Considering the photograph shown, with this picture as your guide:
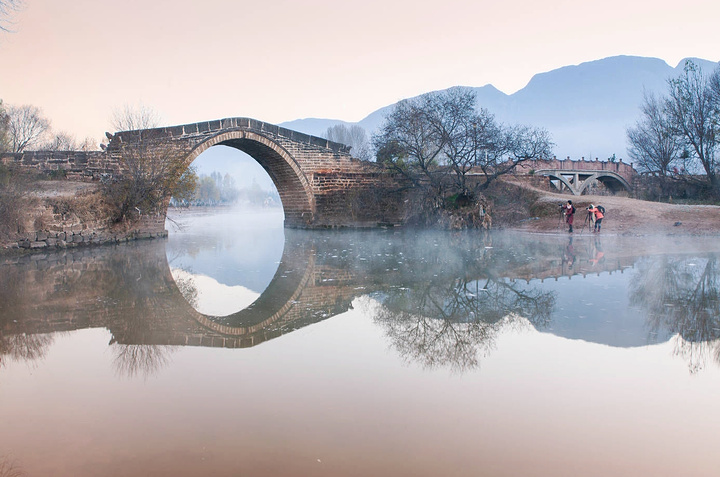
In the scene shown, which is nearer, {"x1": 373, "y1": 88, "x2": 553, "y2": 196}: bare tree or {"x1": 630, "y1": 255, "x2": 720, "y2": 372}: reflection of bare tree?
{"x1": 630, "y1": 255, "x2": 720, "y2": 372}: reflection of bare tree

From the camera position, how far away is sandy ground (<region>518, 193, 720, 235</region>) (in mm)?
17812

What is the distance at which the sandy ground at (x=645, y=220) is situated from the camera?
1781cm

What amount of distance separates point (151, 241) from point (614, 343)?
1621cm

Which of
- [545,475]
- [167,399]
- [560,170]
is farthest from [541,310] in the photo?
[560,170]

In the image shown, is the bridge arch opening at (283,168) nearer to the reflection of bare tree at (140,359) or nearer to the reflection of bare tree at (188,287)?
the reflection of bare tree at (188,287)

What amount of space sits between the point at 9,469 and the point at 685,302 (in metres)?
7.49

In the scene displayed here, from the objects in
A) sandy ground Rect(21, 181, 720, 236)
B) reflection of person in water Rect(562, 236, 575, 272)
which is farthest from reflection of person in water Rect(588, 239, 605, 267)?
sandy ground Rect(21, 181, 720, 236)

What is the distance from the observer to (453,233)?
20109 millimetres

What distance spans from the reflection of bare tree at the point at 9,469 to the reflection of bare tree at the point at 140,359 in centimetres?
149

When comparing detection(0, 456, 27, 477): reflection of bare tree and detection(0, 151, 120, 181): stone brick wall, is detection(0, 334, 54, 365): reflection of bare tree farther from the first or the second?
detection(0, 151, 120, 181): stone brick wall

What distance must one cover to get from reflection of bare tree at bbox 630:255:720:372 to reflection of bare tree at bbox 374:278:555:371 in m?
1.29

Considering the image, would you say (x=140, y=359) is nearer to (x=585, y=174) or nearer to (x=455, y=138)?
(x=455, y=138)

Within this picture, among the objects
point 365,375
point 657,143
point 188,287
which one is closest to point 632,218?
point 188,287

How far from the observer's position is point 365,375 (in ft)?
15.0
